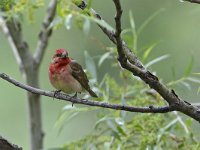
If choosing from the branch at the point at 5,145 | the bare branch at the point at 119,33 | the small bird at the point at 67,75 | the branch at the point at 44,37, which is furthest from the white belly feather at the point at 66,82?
the bare branch at the point at 119,33

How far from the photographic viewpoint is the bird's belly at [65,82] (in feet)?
10.7

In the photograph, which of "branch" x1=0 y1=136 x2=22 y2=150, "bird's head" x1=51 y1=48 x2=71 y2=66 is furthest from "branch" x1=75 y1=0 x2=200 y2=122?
"bird's head" x1=51 y1=48 x2=71 y2=66

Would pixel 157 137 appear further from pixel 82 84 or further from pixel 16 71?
pixel 16 71

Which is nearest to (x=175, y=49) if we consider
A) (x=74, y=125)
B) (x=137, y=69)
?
(x=74, y=125)

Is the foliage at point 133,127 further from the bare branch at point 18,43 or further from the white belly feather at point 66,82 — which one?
the bare branch at point 18,43

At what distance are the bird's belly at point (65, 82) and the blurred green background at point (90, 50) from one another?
2245 millimetres

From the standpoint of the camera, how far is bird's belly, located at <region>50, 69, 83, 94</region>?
327 cm

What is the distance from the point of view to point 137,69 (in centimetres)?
197

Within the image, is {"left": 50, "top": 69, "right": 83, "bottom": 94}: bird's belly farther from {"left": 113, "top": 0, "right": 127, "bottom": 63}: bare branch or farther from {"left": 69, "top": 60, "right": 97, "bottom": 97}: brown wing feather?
{"left": 113, "top": 0, "right": 127, "bottom": 63}: bare branch

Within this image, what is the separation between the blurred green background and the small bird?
2.19 metres

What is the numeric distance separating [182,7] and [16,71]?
1.50m

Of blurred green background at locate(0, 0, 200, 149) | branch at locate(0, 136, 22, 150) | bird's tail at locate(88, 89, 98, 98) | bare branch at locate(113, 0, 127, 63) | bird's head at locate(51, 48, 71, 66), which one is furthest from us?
blurred green background at locate(0, 0, 200, 149)

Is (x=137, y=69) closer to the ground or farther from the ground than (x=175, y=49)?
closer to the ground

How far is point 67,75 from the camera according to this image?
3.35 metres
